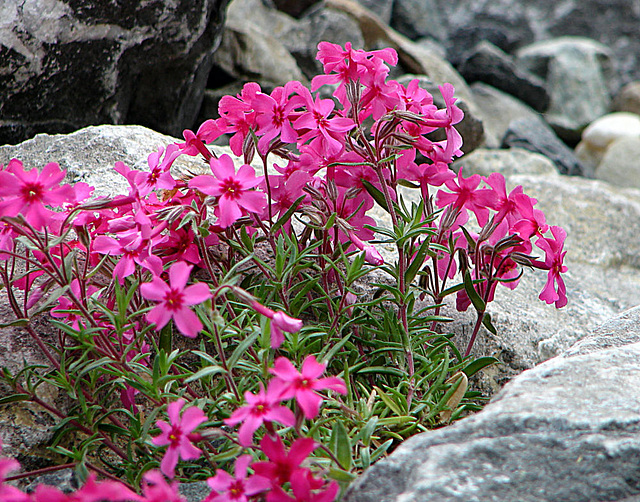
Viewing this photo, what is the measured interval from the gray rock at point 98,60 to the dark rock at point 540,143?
10.4 feet

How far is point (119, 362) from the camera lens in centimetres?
121

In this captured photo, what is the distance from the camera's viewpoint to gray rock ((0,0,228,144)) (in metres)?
2.46

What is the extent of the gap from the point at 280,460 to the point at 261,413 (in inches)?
3.0

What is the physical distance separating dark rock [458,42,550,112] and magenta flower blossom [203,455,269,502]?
6.91 metres

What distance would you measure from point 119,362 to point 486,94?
6306mm

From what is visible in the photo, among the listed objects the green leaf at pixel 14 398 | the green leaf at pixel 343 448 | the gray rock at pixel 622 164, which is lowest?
the gray rock at pixel 622 164

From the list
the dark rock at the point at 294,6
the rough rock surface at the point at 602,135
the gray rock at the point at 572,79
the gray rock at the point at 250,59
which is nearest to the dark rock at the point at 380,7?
the dark rock at the point at 294,6

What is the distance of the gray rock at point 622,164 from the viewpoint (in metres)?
5.51

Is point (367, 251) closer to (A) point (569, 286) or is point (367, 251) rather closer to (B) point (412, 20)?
(A) point (569, 286)

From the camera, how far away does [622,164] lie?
5.63m

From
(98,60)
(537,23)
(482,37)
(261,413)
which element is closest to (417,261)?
(261,413)

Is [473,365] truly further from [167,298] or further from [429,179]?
[167,298]

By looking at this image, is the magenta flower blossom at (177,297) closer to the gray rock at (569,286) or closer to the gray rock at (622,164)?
the gray rock at (569,286)

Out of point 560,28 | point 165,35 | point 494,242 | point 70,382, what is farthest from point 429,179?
point 560,28
